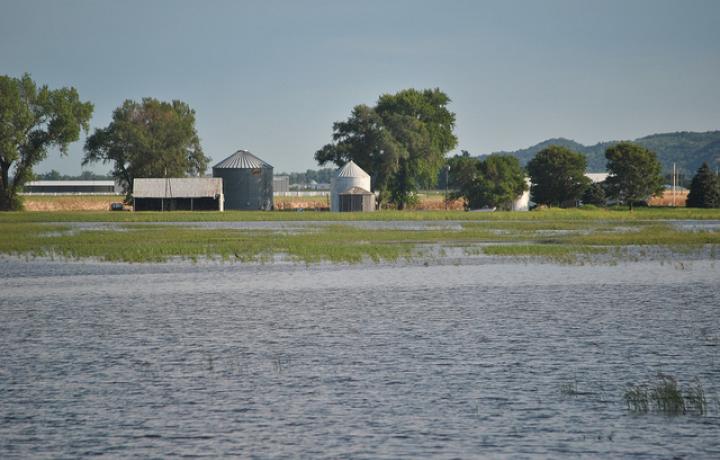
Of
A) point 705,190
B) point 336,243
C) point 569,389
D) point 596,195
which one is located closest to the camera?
point 569,389

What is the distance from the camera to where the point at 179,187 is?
13112 centimetres

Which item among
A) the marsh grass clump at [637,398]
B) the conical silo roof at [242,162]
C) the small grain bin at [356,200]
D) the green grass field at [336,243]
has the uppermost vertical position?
the conical silo roof at [242,162]

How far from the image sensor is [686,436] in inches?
533

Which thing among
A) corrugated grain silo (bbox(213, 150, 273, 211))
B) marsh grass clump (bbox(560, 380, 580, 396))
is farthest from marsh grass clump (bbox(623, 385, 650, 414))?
corrugated grain silo (bbox(213, 150, 273, 211))

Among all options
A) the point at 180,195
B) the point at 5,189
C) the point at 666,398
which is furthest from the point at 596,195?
the point at 666,398

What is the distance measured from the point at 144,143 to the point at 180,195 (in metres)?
9.66

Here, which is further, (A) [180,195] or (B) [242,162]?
(B) [242,162]

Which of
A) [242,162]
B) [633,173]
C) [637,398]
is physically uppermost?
[242,162]

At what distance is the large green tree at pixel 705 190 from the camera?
4811 inches

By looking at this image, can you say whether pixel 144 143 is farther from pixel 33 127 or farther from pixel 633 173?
pixel 633 173

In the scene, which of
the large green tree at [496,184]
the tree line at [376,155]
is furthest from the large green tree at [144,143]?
the large green tree at [496,184]

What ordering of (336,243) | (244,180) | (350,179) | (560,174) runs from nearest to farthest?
1. (336,243)
2. (350,179)
3. (560,174)
4. (244,180)

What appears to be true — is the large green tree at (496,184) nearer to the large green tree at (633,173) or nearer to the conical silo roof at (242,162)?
the large green tree at (633,173)

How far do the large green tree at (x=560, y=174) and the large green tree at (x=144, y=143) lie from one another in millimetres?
49055
